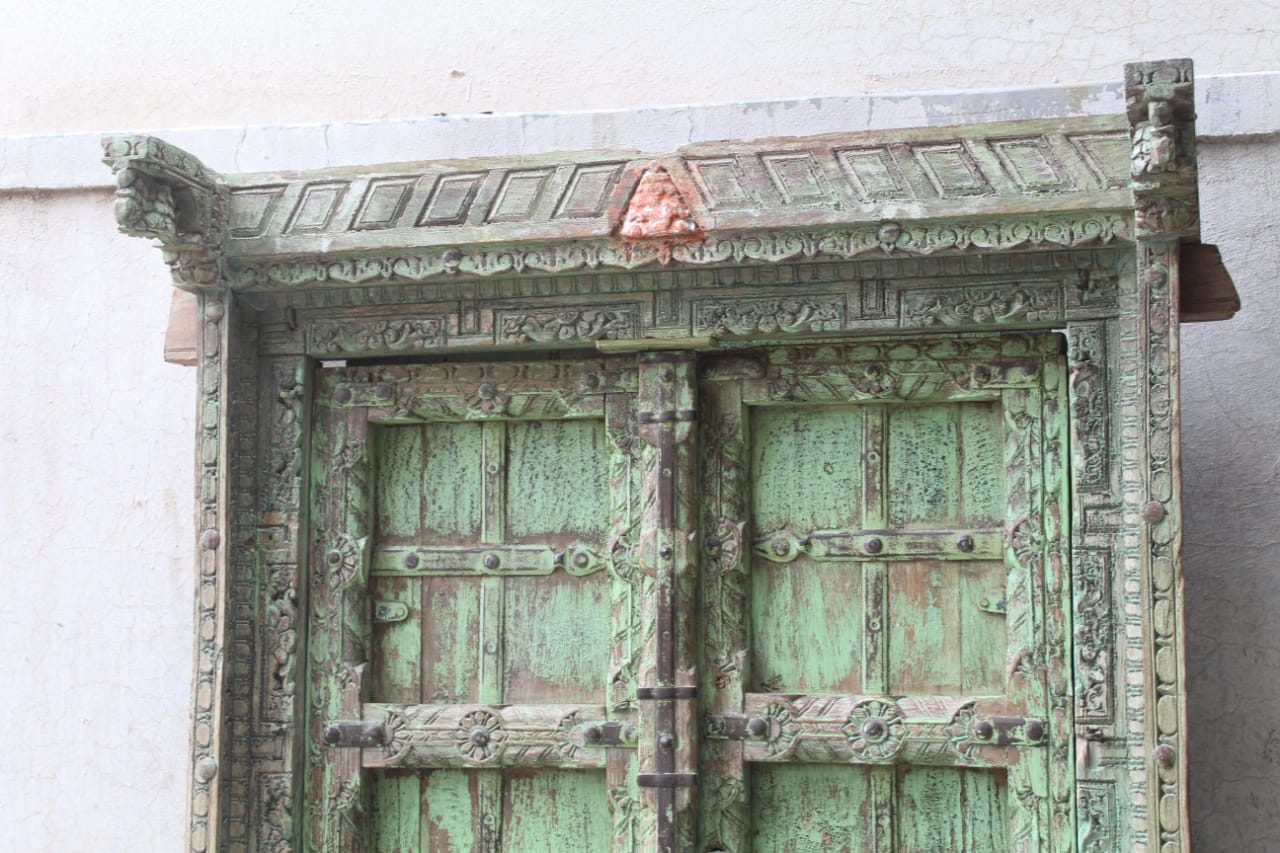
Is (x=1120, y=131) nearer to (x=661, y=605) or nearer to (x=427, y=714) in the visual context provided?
(x=661, y=605)

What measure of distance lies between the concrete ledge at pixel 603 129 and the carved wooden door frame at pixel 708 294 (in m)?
0.98

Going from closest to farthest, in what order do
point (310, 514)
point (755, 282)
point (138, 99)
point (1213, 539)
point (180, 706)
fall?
1. point (755, 282)
2. point (310, 514)
3. point (1213, 539)
4. point (180, 706)
5. point (138, 99)

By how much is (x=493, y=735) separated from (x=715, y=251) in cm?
128

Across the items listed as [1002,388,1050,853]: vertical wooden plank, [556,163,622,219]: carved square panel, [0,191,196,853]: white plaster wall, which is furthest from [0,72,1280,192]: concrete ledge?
[1002,388,1050,853]: vertical wooden plank

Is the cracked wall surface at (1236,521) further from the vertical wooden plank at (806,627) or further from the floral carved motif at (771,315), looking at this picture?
the floral carved motif at (771,315)

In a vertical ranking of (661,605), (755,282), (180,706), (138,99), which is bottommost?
(180,706)

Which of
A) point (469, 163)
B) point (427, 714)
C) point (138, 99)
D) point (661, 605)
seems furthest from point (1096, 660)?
point (138, 99)

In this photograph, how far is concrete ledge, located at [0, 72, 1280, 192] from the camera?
164 inches

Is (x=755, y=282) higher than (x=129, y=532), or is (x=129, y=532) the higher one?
(x=755, y=282)

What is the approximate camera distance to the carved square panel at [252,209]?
3.60m

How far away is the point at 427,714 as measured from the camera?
3650 millimetres

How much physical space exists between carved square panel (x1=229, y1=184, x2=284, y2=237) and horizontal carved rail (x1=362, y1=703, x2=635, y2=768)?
1.20m

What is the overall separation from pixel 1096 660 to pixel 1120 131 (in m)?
1.17

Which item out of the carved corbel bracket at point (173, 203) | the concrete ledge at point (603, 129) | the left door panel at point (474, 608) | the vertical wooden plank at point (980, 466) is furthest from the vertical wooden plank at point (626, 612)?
the concrete ledge at point (603, 129)
